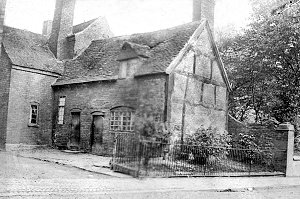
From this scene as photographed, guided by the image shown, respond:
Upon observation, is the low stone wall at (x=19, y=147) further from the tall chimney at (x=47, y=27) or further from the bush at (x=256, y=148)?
the tall chimney at (x=47, y=27)

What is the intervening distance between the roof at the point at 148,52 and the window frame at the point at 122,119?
0.27 meters

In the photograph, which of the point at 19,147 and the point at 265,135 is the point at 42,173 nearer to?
the point at 19,147

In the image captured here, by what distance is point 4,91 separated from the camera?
14.7 meters

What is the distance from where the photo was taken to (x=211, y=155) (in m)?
11.1

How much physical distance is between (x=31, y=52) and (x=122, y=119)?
49.0 ft

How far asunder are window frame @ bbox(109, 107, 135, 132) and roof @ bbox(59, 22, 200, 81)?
0.87ft

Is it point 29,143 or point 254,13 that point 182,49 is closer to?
point 29,143

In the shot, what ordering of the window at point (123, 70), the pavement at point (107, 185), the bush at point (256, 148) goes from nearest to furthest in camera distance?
the window at point (123, 70), the pavement at point (107, 185), the bush at point (256, 148)

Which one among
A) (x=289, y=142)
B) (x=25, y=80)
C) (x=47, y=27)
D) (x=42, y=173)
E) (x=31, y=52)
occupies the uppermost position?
(x=47, y=27)

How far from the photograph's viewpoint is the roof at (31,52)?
45.8 feet

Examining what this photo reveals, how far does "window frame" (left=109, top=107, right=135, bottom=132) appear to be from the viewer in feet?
7.23

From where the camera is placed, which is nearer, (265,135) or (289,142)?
(289,142)

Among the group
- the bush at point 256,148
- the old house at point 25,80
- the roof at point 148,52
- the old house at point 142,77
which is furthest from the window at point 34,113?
the old house at point 142,77

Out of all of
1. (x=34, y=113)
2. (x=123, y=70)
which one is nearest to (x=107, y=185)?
(x=123, y=70)
